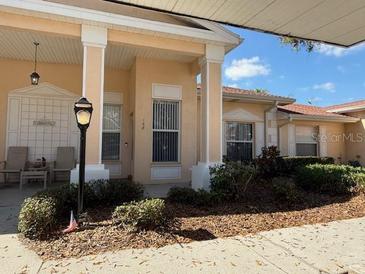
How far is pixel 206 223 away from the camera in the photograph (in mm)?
4941

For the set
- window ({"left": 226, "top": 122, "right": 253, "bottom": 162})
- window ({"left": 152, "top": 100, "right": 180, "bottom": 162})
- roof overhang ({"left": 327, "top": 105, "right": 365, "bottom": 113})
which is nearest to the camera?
window ({"left": 152, "top": 100, "right": 180, "bottom": 162})

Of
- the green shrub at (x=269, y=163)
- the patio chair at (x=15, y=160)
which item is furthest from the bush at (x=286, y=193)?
the patio chair at (x=15, y=160)

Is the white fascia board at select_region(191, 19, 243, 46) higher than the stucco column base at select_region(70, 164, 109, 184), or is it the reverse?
the white fascia board at select_region(191, 19, 243, 46)

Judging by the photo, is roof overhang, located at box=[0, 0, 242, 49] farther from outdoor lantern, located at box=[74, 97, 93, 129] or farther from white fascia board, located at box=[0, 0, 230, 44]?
outdoor lantern, located at box=[74, 97, 93, 129]

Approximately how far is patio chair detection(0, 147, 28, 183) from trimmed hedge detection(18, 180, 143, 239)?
422cm

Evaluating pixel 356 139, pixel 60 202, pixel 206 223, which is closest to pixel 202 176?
pixel 206 223

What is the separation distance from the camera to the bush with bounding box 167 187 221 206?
6.05 m

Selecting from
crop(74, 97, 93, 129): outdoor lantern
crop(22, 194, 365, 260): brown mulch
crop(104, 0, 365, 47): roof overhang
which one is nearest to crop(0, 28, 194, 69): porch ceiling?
crop(74, 97, 93, 129): outdoor lantern

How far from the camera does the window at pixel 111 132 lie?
9.80 metres

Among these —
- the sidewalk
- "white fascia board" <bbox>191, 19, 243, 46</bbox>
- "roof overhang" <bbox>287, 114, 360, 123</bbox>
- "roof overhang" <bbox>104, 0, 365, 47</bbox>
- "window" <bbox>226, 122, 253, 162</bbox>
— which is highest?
"white fascia board" <bbox>191, 19, 243, 46</bbox>

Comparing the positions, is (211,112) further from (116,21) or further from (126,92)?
(126,92)

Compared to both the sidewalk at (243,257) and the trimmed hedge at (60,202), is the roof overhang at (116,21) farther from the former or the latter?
the sidewalk at (243,257)

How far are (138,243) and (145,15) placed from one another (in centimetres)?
574

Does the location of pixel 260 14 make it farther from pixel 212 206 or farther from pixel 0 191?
pixel 0 191
